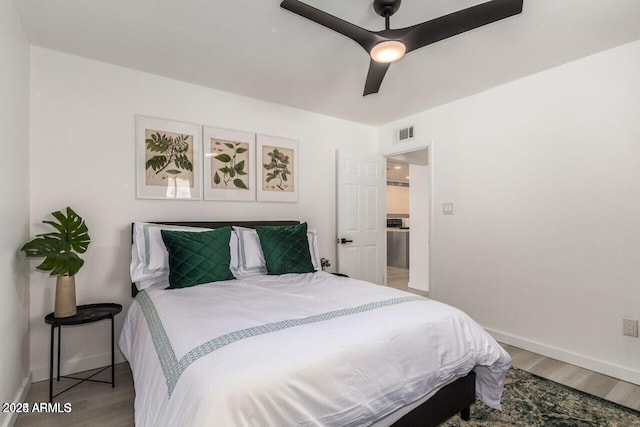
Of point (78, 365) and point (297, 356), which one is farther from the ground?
point (297, 356)

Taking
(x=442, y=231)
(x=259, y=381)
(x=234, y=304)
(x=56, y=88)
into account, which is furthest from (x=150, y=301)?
(x=442, y=231)

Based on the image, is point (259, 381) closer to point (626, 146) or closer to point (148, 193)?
point (148, 193)

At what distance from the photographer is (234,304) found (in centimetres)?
187

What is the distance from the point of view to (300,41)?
7.73 ft

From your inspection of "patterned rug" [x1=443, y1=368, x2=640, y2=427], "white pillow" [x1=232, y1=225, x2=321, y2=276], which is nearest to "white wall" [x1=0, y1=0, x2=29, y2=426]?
"white pillow" [x1=232, y1=225, x2=321, y2=276]

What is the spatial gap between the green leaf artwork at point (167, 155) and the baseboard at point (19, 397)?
1639 mm

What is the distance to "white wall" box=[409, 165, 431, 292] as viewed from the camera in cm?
513

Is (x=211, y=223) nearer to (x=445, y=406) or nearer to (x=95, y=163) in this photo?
(x=95, y=163)

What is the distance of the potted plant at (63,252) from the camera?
6.84ft

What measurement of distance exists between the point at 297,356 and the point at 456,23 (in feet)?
6.02

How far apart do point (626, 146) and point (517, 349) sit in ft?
6.23

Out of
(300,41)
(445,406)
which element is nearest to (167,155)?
(300,41)

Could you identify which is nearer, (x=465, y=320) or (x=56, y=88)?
(x=465, y=320)

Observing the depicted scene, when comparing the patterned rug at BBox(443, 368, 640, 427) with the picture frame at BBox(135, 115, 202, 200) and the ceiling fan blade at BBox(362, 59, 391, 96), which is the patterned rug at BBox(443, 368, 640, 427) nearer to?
the ceiling fan blade at BBox(362, 59, 391, 96)
